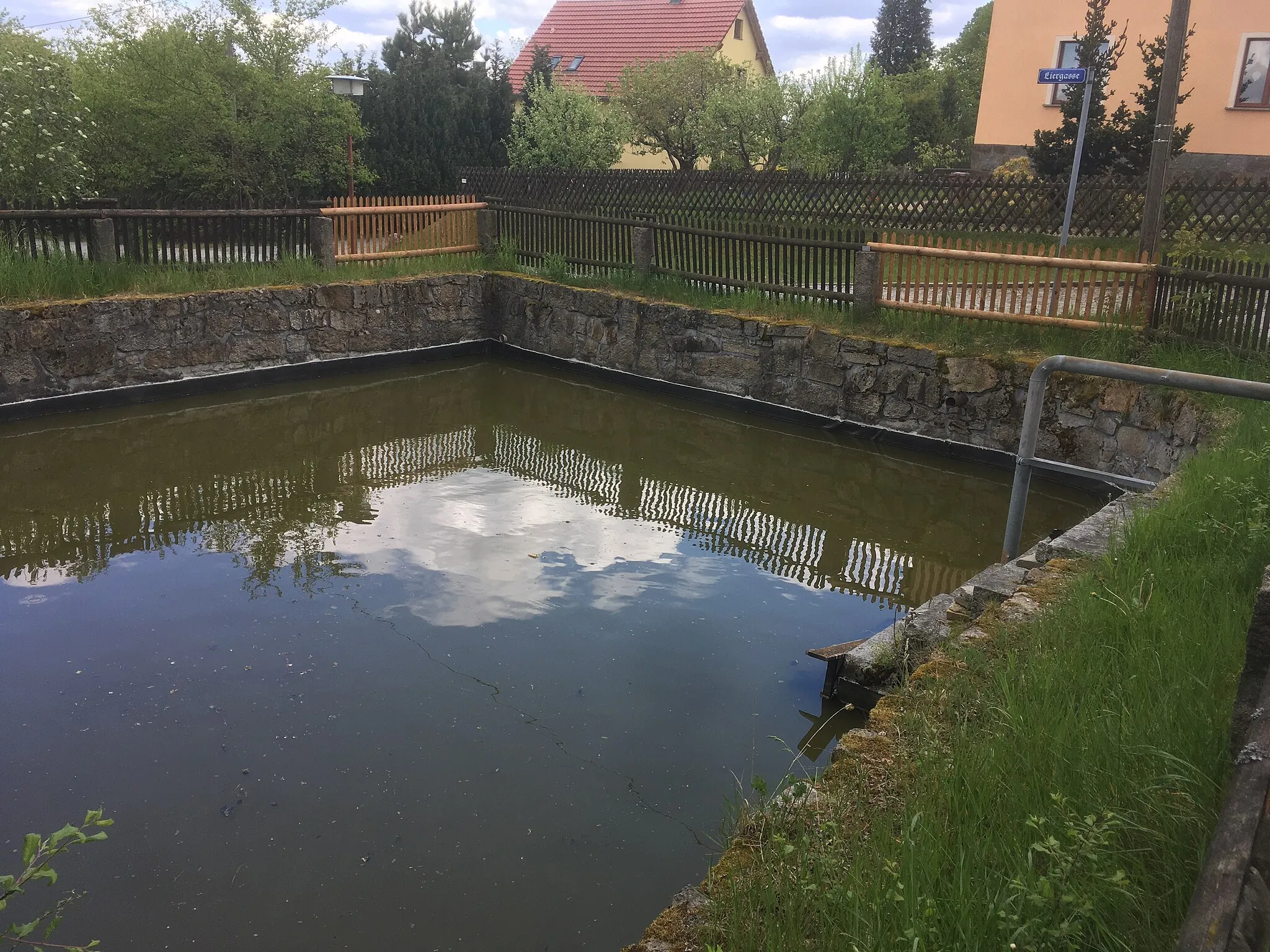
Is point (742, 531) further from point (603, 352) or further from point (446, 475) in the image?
point (603, 352)

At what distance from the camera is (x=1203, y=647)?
359 centimetres

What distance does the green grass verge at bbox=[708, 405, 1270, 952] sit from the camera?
7.79 feet

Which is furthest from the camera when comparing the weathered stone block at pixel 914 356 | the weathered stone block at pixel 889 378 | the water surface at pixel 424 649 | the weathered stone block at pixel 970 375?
the weathered stone block at pixel 889 378

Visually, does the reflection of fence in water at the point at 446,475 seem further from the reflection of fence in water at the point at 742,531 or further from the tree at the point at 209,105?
the tree at the point at 209,105

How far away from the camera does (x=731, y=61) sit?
37625 millimetres

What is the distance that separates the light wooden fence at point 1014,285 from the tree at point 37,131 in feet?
33.0

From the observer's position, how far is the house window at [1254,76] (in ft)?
69.6

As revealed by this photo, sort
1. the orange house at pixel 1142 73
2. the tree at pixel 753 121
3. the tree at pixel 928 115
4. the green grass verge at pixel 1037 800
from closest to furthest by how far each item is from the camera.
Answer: the green grass verge at pixel 1037 800 → the orange house at pixel 1142 73 → the tree at pixel 753 121 → the tree at pixel 928 115

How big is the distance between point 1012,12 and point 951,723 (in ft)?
81.2

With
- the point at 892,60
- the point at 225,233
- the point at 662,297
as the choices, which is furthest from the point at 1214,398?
the point at 892,60

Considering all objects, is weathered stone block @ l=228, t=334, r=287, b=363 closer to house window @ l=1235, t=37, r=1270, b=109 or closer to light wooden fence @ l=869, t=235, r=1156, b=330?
light wooden fence @ l=869, t=235, r=1156, b=330

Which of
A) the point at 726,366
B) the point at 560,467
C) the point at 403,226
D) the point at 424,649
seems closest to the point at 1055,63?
the point at 726,366

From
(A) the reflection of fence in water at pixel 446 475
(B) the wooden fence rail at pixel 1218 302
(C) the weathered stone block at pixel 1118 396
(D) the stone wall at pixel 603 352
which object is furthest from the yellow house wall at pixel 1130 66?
(A) the reflection of fence in water at pixel 446 475

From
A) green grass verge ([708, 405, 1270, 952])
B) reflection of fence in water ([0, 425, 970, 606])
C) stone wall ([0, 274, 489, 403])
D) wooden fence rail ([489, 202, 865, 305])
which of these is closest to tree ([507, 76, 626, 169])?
wooden fence rail ([489, 202, 865, 305])
